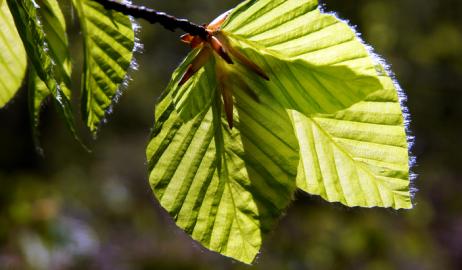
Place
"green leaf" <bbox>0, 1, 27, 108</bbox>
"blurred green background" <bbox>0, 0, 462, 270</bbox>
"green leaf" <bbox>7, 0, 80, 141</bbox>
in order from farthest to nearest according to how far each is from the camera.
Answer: "blurred green background" <bbox>0, 0, 462, 270</bbox> → "green leaf" <bbox>0, 1, 27, 108</bbox> → "green leaf" <bbox>7, 0, 80, 141</bbox>

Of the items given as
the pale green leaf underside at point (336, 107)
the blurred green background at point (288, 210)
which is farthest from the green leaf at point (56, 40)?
the blurred green background at point (288, 210)

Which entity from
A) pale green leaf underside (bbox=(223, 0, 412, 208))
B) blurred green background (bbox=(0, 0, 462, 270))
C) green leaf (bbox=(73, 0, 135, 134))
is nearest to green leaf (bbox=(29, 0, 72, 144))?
green leaf (bbox=(73, 0, 135, 134))

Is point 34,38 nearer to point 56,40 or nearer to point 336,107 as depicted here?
point 56,40

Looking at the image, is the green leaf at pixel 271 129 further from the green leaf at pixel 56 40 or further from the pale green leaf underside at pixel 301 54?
the green leaf at pixel 56 40

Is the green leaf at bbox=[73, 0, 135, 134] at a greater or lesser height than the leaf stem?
lesser

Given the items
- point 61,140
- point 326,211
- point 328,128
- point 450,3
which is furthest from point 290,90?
point 61,140

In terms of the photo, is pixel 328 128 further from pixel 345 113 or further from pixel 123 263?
pixel 123 263

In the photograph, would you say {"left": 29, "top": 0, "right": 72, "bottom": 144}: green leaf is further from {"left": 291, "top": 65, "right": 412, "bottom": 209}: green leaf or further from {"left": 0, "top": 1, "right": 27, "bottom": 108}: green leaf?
{"left": 291, "top": 65, "right": 412, "bottom": 209}: green leaf
